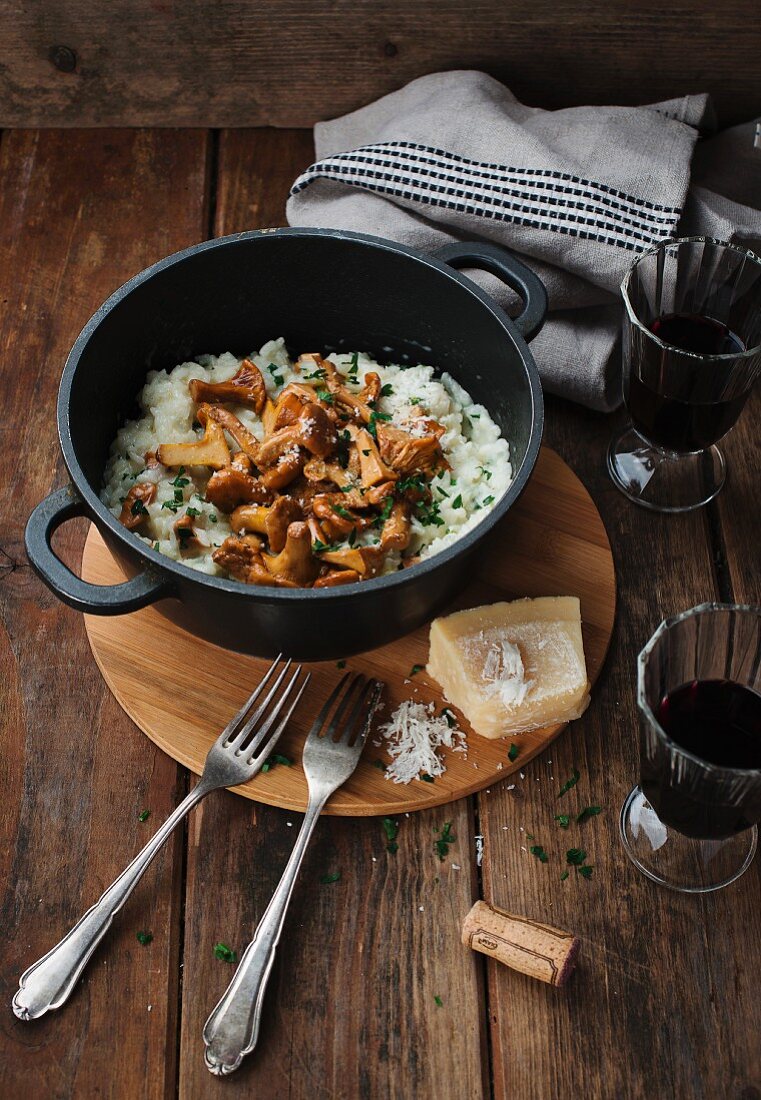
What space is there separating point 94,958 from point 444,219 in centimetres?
157

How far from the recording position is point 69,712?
6.35ft

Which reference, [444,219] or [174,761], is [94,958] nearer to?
[174,761]

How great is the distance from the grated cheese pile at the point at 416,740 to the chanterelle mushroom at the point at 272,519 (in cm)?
36

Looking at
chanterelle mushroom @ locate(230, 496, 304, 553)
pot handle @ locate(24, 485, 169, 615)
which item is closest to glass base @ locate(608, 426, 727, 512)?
chanterelle mushroom @ locate(230, 496, 304, 553)

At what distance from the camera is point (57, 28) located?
8.57 feet

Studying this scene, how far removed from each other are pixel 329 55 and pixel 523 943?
2.04 meters

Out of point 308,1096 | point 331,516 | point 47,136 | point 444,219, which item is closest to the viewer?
point 308,1096

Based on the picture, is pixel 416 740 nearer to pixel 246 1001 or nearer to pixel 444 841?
pixel 444 841

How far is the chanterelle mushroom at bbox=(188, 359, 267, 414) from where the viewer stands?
84.0 inches

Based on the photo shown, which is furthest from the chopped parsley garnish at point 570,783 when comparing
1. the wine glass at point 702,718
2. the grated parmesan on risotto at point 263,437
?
the grated parmesan on risotto at point 263,437

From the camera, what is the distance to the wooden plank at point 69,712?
1642mm

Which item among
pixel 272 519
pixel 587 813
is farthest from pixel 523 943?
pixel 272 519

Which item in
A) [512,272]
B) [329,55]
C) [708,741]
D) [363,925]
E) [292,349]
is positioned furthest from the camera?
[329,55]

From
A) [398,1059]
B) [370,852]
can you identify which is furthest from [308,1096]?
[370,852]
